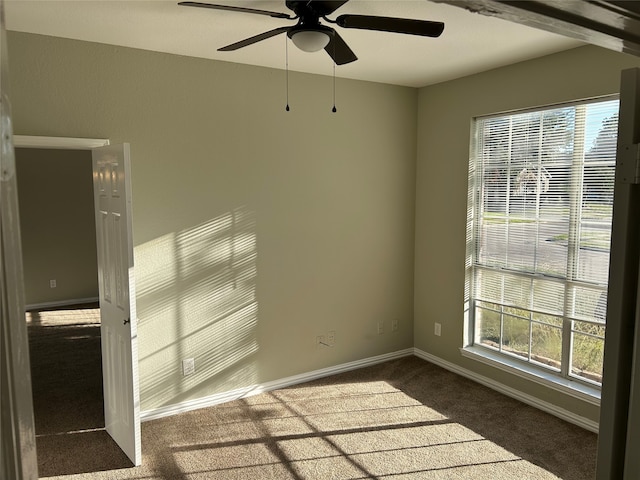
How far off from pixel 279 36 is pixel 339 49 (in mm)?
777

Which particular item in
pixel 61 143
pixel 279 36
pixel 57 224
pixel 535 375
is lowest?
pixel 535 375

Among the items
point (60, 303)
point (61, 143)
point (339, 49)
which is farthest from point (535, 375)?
point (60, 303)

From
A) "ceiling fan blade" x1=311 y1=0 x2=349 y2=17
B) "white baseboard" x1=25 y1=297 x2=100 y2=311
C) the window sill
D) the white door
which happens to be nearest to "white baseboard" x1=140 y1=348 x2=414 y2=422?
the white door

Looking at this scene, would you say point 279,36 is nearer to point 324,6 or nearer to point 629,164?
point 324,6

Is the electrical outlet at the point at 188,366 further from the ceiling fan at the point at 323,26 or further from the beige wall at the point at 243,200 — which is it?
the ceiling fan at the point at 323,26

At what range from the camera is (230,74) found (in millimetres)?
3828

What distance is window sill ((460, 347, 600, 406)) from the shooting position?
139 inches

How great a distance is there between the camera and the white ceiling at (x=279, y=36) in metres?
2.65

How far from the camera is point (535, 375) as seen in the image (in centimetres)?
387

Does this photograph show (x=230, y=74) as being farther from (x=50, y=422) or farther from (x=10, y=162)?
(x=10, y=162)

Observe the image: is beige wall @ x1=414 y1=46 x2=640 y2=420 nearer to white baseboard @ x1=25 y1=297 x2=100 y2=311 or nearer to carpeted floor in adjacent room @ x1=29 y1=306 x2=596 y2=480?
carpeted floor in adjacent room @ x1=29 y1=306 x2=596 y2=480

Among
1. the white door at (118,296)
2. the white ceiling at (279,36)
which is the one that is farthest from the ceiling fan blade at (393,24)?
the white door at (118,296)

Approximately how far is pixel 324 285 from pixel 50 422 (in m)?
2.41

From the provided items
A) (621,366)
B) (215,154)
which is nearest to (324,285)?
(215,154)
